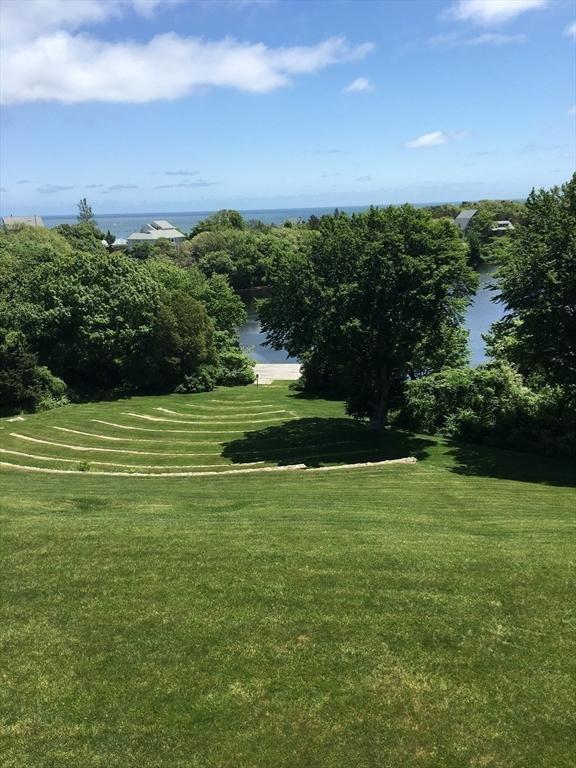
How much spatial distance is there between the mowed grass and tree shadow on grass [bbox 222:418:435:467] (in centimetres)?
745

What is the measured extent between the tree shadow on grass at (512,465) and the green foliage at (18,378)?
28470mm

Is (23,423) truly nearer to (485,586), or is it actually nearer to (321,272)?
(321,272)

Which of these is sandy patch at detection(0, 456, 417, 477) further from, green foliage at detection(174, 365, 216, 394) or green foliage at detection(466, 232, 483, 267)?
green foliage at detection(466, 232, 483, 267)

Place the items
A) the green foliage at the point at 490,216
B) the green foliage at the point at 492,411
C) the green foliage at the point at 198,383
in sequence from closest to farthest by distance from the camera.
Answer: the green foliage at the point at 492,411 → the green foliage at the point at 198,383 → the green foliage at the point at 490,216

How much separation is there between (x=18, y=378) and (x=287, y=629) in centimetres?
3483

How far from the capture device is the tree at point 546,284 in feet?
74.4

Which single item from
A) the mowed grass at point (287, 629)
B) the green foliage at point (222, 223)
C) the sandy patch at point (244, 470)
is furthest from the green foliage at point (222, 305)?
the green foliage at point (222, 223)

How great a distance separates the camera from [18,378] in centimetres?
3847

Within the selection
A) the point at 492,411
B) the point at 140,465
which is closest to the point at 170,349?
the point at 140,465

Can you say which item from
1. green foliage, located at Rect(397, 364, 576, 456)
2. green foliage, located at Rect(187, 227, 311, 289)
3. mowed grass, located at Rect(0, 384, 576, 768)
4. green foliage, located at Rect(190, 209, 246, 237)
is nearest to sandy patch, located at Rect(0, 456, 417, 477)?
mowed grass, located at Rect(0, 384, 576, 768)

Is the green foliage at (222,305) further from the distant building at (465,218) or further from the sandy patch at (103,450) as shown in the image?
the distant building at (465,218)

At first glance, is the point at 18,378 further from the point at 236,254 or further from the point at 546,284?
the point at 236,254

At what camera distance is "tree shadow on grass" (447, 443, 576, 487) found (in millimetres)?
21297

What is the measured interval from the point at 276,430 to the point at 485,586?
21885 mm
